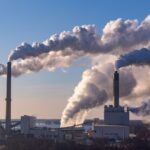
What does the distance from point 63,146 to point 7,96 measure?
37.0 feet

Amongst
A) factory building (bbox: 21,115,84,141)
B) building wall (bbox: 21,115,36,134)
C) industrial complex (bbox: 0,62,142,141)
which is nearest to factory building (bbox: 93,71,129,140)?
industrial complex (bbox: 0,62,142,141)

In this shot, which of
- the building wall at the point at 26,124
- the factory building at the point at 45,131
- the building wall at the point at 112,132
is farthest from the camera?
the building wall at the point at 26,124

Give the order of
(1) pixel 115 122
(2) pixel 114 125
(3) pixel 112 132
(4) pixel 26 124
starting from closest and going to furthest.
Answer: (3) pixel 112 132 < (2) pixel 114 125 < (1) pixel 115 122 < (4) pixel 26 124

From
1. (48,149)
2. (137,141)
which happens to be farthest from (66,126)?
(48,149)

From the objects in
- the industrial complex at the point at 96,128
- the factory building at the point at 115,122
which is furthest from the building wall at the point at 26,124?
the factory building at the point at 115,122

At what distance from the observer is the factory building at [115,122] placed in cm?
4838

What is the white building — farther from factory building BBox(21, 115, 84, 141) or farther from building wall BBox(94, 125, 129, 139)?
factory building BBox(21, 115, 84, 141)

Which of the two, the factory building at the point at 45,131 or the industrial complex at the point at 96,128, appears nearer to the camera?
the industrial complex at the point at 96,128

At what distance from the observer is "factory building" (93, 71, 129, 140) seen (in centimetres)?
4838

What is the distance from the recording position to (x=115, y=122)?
52438 millimetres

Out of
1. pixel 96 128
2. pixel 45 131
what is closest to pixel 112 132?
pixel 96 128

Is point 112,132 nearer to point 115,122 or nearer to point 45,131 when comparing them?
point 115,122

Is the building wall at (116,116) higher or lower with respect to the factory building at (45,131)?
higher

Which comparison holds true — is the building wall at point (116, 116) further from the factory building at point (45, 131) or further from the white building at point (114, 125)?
the factory building at point (45, 131)
